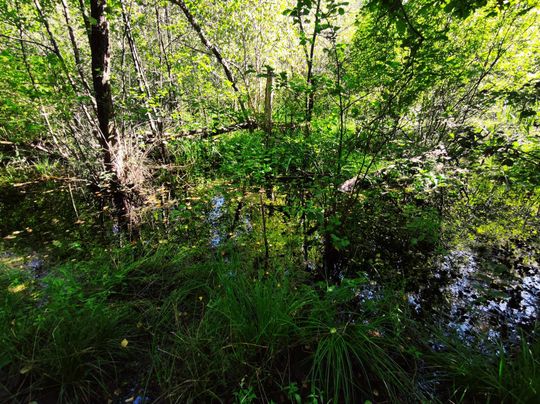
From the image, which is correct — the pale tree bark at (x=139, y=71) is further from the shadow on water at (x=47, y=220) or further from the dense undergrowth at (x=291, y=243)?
the shadow on water at (x=47, y=220)

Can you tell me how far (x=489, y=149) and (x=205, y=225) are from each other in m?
3.43

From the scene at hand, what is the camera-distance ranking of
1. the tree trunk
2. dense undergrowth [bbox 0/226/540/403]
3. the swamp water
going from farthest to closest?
the tree trunk, the swamp water, dense undergrowth [bbox 0/226/540/403]

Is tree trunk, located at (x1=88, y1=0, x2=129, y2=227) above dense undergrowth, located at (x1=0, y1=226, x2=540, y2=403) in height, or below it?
above

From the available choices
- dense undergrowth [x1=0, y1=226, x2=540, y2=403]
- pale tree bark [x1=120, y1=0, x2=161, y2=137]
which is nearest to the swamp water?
dense undergrowth [x1=0, y1=226, x2=540, y2=403]

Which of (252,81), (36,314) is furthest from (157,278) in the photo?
(252,81)

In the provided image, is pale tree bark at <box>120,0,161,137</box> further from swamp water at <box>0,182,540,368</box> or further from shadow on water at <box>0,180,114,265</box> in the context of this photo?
swamp water at <box>0,182,540,368</box>

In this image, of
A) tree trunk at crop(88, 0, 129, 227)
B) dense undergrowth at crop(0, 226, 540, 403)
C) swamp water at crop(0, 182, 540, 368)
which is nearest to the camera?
dense undergrowth at crop(0, 226, 540, 403)

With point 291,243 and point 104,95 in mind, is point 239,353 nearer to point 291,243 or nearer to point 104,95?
point 291,243

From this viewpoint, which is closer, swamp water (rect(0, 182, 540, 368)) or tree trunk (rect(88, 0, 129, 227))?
swamp water (rect(0, 182, 540, 368))

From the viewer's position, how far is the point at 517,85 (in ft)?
10.8

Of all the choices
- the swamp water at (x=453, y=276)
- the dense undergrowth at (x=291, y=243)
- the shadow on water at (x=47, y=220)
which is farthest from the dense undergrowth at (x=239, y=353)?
the shadow on water at (x=47, y=220)

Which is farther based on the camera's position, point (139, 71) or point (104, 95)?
point (139, 71)

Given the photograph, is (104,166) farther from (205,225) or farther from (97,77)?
(205,225)

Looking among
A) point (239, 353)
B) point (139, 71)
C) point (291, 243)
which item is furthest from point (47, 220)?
point (239, 353)
